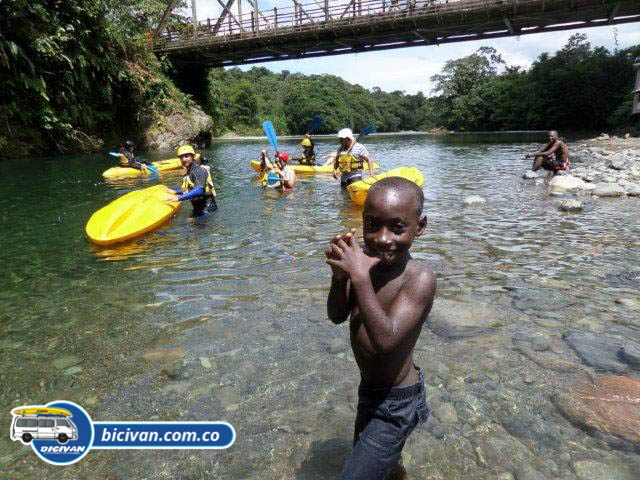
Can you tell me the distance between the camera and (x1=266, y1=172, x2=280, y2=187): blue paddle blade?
12.0 metres

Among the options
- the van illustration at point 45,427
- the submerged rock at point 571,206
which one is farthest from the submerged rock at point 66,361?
the submerged rock at point 571,206

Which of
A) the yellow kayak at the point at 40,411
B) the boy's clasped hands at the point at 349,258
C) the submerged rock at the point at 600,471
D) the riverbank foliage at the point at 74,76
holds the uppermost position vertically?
the riverbank foliage at the point at 74,76

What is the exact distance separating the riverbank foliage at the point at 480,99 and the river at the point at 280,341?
32856 mm

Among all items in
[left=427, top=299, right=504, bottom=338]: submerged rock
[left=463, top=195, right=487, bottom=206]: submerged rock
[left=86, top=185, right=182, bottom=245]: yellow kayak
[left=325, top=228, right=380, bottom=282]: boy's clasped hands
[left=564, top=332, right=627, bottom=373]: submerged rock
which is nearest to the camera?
[left=325, top=228, right=380, bottom=282]: boy's clasped hands

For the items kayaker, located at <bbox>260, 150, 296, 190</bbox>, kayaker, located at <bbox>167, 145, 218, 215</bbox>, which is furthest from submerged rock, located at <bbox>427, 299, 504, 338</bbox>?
kayaker, located at <bbox>260, 150, 296, 190</bbox>

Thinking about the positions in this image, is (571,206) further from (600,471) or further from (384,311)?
(384,311)

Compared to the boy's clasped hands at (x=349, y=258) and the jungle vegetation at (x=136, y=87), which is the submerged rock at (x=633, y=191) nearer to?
the boy's clasped hands at (x=349, y=258)

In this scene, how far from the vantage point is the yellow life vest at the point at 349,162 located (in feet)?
33.5

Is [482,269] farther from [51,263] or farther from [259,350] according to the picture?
[51,263]

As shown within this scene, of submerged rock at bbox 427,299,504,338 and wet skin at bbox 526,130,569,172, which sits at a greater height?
wet skin at bbox 526,130,569,172

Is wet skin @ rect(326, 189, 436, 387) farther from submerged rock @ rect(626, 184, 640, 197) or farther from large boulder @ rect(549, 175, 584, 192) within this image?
large boulder @ rect(549, 175, 584, 192)

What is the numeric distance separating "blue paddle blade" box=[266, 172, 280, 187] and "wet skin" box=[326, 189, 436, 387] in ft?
33.6

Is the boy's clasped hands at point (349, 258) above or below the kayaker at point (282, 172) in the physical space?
above

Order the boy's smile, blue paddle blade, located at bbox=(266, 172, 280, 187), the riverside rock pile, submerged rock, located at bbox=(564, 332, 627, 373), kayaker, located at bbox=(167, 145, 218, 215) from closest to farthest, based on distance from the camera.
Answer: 1. the boy's smile
2. submerged rock, located at bbox=(564, 332, 627, 373)
3. kayaker, located at bbox=(167, 145, 218, 215)
4. the riverside rock pile
5. blue paddle blade, located at bbox=(266, 172, 280, 187)
